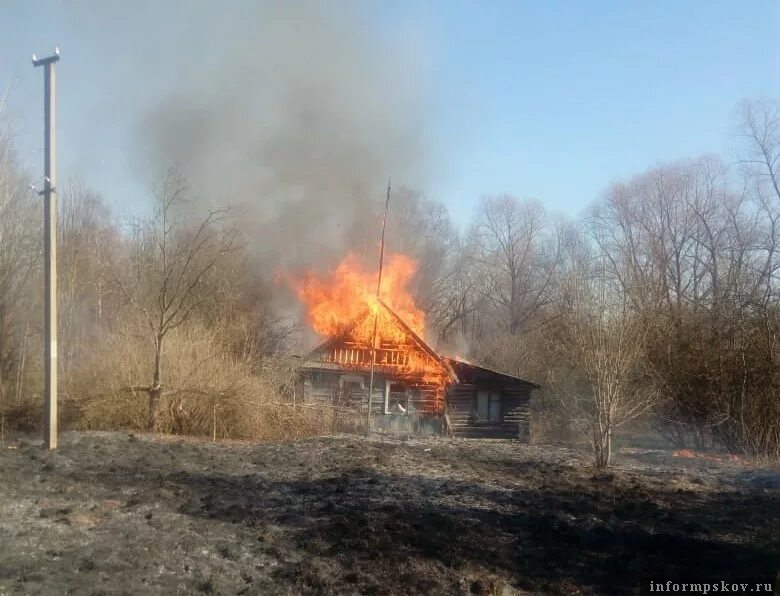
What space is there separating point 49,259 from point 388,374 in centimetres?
1330

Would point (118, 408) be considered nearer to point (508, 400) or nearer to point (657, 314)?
point (508, 400)

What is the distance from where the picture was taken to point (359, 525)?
7.62 metres

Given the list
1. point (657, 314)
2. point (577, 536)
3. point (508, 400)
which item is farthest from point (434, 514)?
point (508, 400)

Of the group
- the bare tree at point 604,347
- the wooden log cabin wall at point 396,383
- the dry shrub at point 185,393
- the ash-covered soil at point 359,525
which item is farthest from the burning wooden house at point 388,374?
the bare tree at point 604,347

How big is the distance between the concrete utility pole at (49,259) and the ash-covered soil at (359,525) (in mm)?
885

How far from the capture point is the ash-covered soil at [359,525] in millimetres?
5828

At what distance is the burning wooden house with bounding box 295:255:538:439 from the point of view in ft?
74.5

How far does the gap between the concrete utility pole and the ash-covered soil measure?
0.88 meters

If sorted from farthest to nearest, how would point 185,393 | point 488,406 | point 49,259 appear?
1. point 488,406
2. point 185,393
3. point 49,259

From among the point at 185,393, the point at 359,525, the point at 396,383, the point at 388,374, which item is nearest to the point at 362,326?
the point at 388,374

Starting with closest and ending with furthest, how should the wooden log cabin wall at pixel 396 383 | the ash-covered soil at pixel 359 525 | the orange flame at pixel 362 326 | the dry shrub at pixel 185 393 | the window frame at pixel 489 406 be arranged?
1. the ash-covered soil at pixel 359 525
2. the dry shrub at pixel 185 393
3. the wooden log cabin wall at pixel 396 383
4. the orange flame at pixel 362 326
5. the window frame at pixel 489 406

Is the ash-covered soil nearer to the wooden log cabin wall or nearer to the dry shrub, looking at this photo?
the dry shrub

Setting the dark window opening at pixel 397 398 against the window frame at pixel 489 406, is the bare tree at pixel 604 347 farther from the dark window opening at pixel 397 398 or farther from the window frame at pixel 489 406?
the window frame at pixel 489 406

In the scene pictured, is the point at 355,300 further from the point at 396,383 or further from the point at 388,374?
the point at 396,383
